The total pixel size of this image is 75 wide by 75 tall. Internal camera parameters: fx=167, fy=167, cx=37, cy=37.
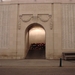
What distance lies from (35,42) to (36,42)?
240mm

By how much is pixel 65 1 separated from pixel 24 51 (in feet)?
25.8

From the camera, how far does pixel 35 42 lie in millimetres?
28188

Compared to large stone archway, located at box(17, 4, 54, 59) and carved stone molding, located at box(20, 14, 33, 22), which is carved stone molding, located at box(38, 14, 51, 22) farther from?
carved stone molding, located at box(20, 14, 33, 22)

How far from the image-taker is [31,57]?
68.9ft

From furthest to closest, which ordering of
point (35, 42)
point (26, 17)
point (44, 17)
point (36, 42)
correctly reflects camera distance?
point (36, 42) < point (35, 42) < point (26, 17) < point (44, 17)

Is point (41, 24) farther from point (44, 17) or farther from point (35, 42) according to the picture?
point (35, 42)

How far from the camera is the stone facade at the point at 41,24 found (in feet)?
65.6

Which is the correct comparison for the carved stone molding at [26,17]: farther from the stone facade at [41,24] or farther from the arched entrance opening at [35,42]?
the arched entrance opening at [35,42]

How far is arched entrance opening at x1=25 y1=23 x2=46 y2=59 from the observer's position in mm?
21812

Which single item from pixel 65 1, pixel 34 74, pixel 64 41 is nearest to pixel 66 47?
pixel 64 41

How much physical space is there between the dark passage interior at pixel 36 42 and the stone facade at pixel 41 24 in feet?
6.20

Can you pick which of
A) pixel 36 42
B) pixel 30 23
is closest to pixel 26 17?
pixel 30 23

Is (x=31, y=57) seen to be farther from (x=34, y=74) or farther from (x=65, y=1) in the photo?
(x=34, y=74)

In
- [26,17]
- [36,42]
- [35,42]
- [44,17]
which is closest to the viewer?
[44,17]
